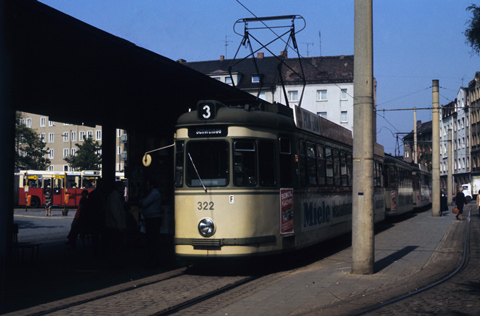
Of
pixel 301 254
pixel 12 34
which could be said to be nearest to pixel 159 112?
pixel 301 254

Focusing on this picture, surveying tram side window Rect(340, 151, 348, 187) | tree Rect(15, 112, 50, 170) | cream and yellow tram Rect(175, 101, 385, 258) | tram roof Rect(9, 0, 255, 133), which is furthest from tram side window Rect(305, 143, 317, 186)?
tree Rect(15, 112, 50, 170)

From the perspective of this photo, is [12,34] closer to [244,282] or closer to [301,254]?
[244,282]

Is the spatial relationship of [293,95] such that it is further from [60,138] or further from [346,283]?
[346,283]

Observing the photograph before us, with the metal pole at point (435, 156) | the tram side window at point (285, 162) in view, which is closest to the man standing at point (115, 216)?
the tram side window at point (285, 162)

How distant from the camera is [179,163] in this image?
12.0 metres

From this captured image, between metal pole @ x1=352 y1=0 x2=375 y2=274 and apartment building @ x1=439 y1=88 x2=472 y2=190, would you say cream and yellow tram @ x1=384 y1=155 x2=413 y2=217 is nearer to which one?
metal pole @ x1=352 y1=0 x2=375 y2=274

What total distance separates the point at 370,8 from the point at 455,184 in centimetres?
10242

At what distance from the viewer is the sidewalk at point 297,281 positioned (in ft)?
28.0

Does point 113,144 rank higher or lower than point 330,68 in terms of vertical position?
lower

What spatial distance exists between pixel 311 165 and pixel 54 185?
1712 inches

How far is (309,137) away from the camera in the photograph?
14.0 m

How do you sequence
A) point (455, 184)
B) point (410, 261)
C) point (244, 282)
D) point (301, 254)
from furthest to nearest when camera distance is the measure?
point (455, 184) < point (301, 254) < point (410, 261) < point (244, 282)

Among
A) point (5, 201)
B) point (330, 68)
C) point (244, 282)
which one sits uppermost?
point (330, 68)

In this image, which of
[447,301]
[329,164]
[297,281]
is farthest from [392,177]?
[447,301]
